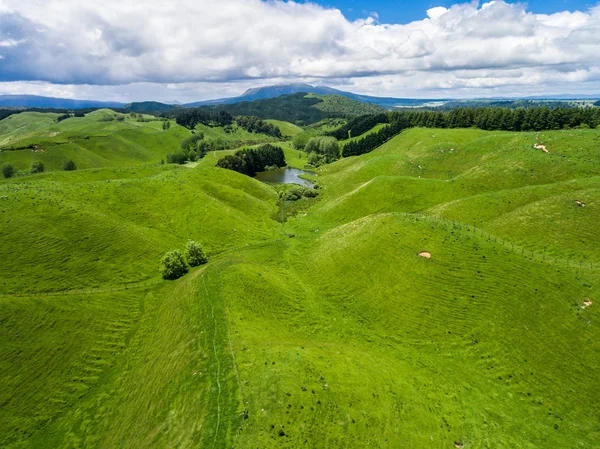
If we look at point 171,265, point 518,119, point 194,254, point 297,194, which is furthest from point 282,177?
point 171,265

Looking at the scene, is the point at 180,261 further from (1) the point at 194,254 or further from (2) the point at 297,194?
(2) the point at 297,194

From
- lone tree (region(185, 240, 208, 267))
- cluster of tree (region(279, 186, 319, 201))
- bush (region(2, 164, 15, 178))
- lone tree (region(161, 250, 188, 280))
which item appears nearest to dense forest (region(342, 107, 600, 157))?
cluster of tree (region(279, 186, 319, 201))

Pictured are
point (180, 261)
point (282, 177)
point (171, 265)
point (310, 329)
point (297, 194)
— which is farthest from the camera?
point (282, 177)

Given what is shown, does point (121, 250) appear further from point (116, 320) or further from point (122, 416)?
point (122, 416)

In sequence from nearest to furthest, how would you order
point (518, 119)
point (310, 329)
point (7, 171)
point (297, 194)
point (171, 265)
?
point (310, 329) < point (171, 265) < point (297, 194) < point (7, 171) < point (518, 119)

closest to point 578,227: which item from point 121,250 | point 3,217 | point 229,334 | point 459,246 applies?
point 459,246

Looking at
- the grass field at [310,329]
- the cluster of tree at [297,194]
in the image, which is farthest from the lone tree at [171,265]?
the cluster of tree at [297,194]
